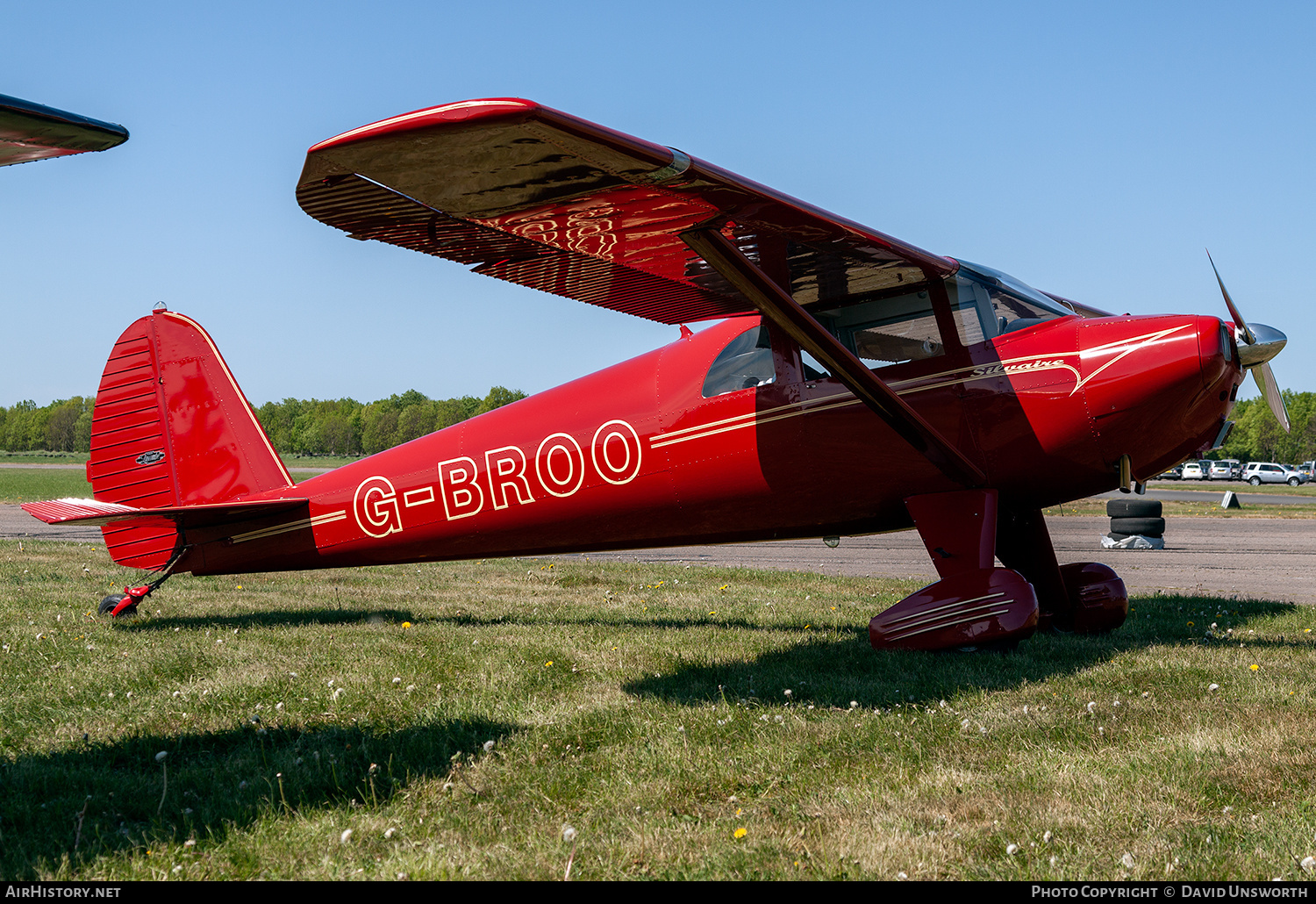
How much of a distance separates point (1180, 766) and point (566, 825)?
2.66m

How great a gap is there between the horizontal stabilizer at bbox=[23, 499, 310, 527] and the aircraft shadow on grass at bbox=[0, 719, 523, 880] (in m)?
3.48

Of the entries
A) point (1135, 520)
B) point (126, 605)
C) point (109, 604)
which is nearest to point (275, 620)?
point (126, 605)

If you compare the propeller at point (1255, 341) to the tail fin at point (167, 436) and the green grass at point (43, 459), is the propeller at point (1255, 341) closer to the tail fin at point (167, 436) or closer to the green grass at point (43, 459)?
the tail fin at point (167, 436)

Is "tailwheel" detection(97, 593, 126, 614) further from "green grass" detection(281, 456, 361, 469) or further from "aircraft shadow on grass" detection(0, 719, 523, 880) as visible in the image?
"green grass" detection(281, 456, 361, 469)

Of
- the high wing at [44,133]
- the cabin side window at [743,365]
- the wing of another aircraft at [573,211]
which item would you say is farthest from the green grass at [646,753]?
the wing of another aircraft at [573,211]

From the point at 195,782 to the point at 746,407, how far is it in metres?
4.45

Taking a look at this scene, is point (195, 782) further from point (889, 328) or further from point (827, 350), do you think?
point (889, 328)

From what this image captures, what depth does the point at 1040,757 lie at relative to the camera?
409cm

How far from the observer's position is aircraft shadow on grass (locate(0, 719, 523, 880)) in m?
3.30

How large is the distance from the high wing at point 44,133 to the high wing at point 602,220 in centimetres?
109

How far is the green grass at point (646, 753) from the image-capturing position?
3.13 meters

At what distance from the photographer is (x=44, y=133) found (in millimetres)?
3348

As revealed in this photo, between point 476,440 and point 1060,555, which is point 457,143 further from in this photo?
point 1060,555

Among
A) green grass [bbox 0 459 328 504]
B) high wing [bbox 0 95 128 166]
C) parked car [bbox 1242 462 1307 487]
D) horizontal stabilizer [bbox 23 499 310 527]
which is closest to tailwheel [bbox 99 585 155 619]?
horizontal stabilizer [bbox 23 499 310 527]
